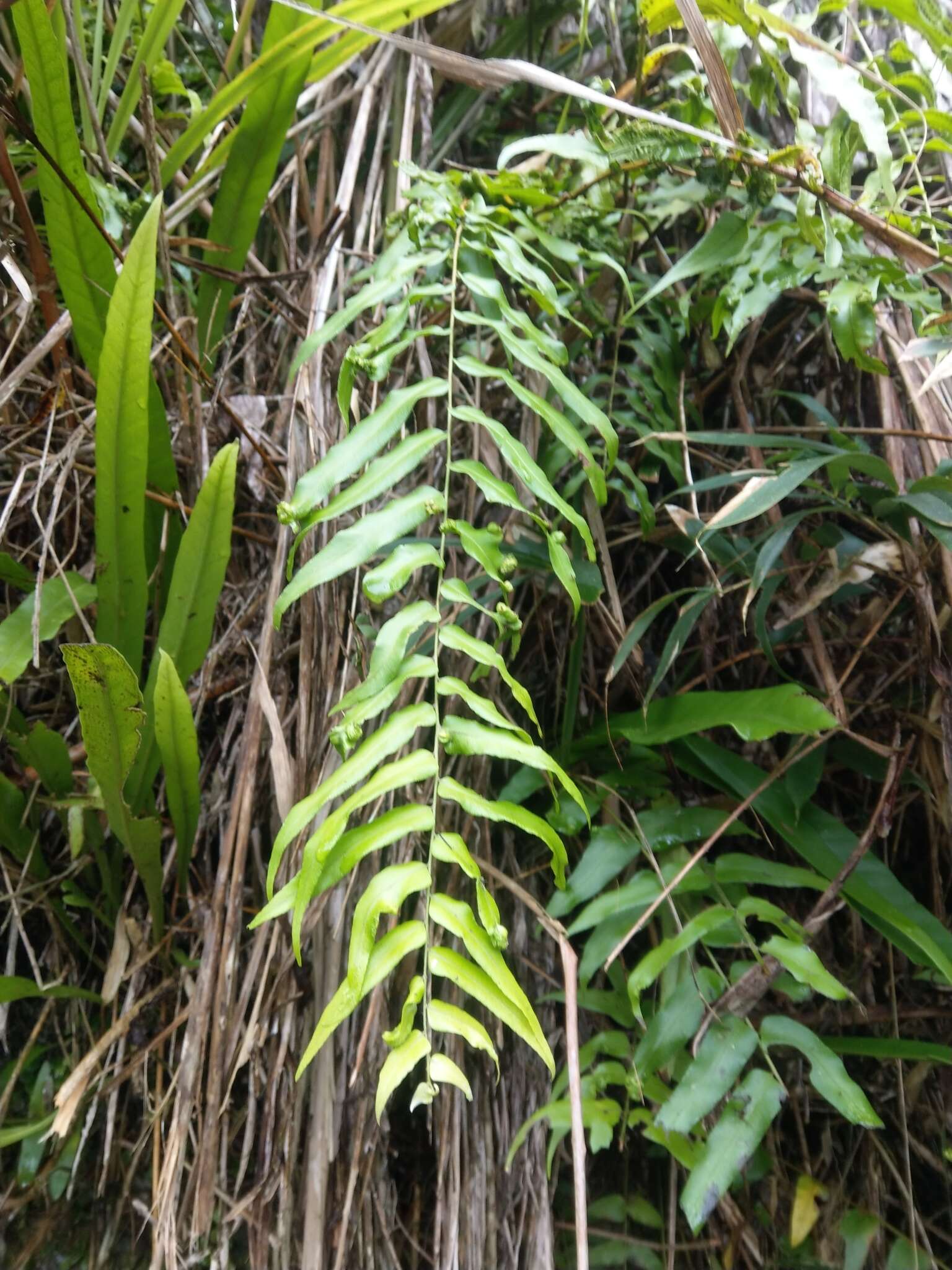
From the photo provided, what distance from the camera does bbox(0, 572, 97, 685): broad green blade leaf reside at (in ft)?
2.29

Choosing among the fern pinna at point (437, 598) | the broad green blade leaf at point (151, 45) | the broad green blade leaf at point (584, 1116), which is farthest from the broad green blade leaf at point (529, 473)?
the broad green blade leaf at point (151, 45)

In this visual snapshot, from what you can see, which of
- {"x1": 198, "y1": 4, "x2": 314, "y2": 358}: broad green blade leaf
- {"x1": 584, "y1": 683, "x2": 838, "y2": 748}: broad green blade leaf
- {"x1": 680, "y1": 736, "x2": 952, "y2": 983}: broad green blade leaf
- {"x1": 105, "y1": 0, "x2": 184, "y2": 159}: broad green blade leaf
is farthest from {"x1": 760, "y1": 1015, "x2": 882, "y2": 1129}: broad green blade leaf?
{"x1": 105, "y1": 0, "x2": 184, "y2": 159}: broad green blade leaf

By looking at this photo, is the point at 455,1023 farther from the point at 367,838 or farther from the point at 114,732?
the point at 114,732

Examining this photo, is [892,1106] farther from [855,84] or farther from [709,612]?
[855,84]

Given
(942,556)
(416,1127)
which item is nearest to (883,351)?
(942,556)

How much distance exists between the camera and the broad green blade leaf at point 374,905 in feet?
1.41

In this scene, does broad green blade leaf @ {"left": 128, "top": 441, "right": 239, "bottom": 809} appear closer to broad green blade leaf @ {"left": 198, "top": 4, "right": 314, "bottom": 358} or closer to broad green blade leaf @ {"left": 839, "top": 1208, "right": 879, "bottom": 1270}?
broad green blade leaf @ {"left": 198, "top": 4, "right": 314, "bottom": 358}

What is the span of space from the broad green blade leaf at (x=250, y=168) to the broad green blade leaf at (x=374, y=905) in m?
0.62

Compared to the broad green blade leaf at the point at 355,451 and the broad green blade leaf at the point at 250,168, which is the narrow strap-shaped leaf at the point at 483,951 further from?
the broad green blade leaf at the point at 250,168

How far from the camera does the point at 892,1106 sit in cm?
81

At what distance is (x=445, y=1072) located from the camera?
16.4 inches

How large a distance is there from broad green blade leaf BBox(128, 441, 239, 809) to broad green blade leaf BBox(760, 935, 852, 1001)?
0.53 meters

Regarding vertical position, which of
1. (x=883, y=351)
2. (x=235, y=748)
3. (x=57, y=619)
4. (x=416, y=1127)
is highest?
(x=883, y=351)

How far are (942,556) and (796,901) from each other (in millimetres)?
361
